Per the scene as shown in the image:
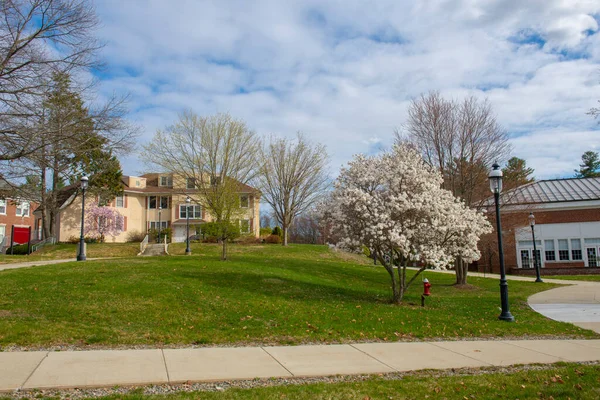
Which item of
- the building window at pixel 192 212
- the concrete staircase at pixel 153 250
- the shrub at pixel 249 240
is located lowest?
the concrete staircase at pixel 153 250

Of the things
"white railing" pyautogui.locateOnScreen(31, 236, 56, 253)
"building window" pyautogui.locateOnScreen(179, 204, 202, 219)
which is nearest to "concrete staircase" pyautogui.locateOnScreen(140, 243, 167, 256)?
"white railing" pyautogui.locateOnScreen(31, 236, 56, 253)

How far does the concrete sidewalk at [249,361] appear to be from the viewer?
5.98 metres

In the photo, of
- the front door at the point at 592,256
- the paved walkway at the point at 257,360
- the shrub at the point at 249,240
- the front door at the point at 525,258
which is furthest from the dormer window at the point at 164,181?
the paved walkway at the point at 257,360

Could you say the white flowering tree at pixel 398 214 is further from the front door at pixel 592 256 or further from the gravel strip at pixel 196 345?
the front door at pixel 592 256

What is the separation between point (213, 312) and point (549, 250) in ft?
119

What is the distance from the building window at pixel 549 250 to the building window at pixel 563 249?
0.52m

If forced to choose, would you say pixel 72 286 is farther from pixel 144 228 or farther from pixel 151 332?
pixel 144 228

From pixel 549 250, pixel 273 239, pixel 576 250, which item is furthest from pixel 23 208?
pixel 576 250

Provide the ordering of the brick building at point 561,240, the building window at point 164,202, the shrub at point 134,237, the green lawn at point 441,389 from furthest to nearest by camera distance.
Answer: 1. the building window at point 164,202
2. the shrub at point 134,237
3. the brick building at point 561,240
4. the green lawn at point 441,389

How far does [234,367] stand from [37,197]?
38.4ft

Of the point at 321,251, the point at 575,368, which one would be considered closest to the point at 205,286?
the point at 575,368

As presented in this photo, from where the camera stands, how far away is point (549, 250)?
3859 centimetres

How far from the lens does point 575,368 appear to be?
7.30 meters

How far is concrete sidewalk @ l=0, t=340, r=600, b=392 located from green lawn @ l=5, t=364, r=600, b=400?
546 mm
